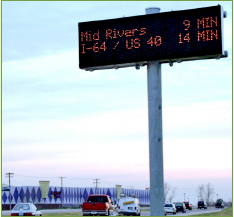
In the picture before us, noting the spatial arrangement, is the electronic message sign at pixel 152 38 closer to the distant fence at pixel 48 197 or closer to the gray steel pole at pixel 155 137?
the gray steel pole at pixel 155 137

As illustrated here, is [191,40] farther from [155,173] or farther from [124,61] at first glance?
[155,173]

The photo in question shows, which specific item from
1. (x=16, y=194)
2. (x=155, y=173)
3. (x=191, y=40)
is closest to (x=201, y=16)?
(x=191, y=40)

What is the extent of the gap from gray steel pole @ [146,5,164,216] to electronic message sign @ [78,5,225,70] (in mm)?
852

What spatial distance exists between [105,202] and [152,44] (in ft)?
68.0

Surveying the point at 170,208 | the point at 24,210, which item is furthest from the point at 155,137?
the point at 170,208

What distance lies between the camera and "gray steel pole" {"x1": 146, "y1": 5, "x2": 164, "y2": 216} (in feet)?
79.6

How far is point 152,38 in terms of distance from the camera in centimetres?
2403

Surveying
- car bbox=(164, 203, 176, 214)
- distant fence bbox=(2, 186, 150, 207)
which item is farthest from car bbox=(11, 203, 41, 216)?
distant fence bbox=(2, 186, 150, 207)

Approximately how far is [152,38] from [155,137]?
15.0 feet

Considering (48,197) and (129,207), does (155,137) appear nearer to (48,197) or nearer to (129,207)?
(129,207)

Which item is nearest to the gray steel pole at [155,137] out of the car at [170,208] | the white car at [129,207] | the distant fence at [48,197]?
the white car at [129,207]

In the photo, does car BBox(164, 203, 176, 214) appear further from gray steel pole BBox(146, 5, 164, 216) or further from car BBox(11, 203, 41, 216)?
gray steel pole BBox(146, 5, 164, 216)

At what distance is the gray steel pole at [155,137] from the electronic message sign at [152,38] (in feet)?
2.79

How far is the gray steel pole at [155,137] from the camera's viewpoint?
24.3 meters
